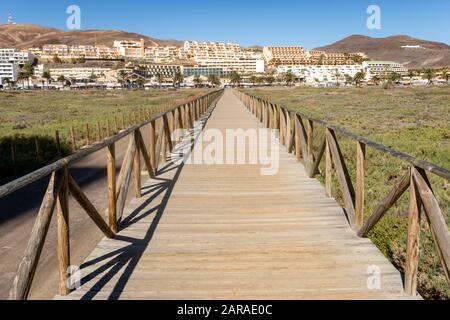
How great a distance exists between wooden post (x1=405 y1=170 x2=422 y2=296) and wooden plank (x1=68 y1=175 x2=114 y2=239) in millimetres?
2764

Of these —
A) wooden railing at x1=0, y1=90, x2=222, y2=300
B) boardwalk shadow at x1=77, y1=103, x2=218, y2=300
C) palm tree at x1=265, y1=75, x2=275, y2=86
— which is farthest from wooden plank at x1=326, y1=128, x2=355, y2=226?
palm tree at x1=265, y1=75, x2=275, y2=86

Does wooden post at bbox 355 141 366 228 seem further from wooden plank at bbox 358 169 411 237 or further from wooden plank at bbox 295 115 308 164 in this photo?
wooden plank at bbox 295 115 308 164

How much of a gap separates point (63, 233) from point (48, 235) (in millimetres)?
2752

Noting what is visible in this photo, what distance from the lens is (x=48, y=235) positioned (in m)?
A: 6.05

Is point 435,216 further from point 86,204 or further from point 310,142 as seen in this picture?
point 310,142

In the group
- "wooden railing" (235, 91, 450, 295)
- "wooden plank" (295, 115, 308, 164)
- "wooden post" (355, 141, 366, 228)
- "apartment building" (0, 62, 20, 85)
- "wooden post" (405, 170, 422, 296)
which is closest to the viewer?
"wooden railing" (235, 91, 450, 295)

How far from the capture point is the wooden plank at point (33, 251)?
2.82 metres

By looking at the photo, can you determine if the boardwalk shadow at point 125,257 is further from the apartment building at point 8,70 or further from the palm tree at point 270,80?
the apartment building at point 8,70

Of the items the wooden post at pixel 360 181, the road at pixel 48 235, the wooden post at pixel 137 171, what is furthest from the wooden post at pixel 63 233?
the wooden post at pixel 360 181

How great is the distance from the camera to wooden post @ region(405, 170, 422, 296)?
11.1 ft

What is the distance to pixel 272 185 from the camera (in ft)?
24.3

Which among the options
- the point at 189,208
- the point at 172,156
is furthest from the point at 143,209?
the point at 172,156
